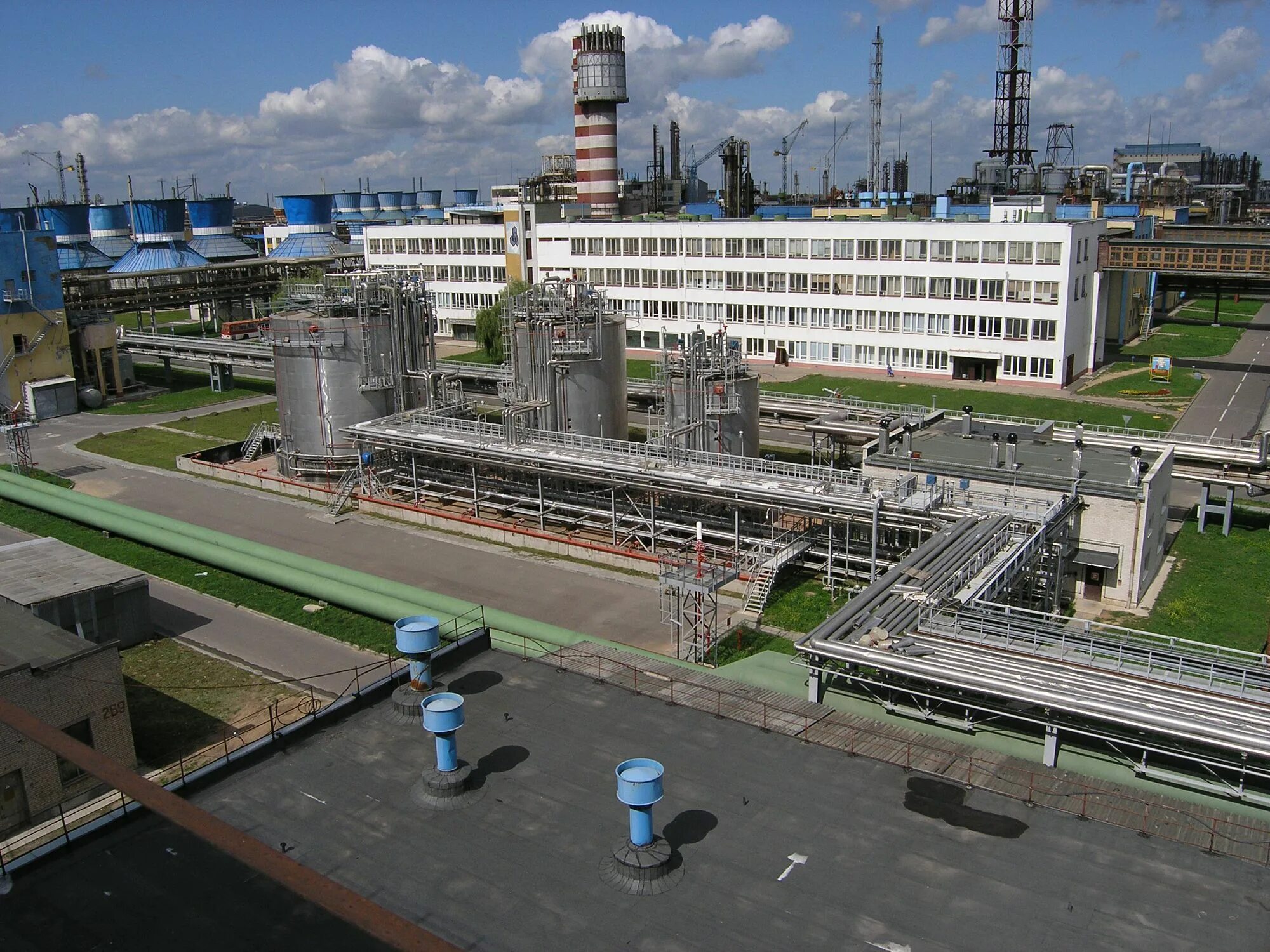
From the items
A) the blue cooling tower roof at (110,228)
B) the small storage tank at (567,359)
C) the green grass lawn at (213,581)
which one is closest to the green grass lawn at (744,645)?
the green grass lawn at (213,581)

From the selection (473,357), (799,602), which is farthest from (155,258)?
→ (799,602)

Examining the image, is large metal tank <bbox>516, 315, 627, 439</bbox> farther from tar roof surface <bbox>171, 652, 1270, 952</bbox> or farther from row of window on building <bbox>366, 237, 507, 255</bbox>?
row of window on building <bbox>366, 237, 507, 255</bbox>

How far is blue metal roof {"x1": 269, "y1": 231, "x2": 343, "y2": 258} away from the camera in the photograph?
103 meters

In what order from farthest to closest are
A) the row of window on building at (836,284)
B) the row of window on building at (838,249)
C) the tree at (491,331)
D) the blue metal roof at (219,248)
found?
the blue metal roof at (219,248) < the tree at (491,331) < the row of window on building at (836,284) < the row of window on building at (838,249)

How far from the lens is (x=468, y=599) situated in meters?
29.9

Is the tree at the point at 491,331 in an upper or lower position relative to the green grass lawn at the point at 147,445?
upper

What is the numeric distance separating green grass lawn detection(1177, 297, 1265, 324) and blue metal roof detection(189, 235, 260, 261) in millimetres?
93386

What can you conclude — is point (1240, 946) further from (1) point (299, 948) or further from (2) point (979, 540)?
(2) point (979, 540)

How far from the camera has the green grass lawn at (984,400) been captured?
48.6m

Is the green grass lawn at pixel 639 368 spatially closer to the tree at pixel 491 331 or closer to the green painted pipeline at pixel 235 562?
the tree at pixel 491 331

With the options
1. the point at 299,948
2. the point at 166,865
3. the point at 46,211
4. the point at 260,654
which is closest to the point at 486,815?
the point at 299,948

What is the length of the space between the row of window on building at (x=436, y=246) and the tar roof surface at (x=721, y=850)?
6400 centimetres

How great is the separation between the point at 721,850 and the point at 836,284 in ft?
177

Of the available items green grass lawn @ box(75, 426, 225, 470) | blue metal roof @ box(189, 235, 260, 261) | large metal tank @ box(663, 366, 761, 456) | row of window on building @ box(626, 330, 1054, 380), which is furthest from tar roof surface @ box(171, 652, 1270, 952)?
blue metal roof @ box(189, 235, 260, 261)
